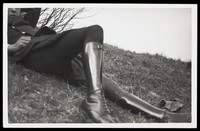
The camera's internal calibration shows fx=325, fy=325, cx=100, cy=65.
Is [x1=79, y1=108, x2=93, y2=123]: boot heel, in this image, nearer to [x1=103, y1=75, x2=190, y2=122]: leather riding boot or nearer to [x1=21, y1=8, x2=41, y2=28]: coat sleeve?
[x1=103, y1=75, x2=190, y2=122]: leather riding boot

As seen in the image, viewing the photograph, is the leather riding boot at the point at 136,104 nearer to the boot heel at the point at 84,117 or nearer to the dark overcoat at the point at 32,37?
the dark overcoat at the point at 32,37

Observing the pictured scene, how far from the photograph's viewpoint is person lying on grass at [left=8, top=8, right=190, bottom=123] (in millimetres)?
2076

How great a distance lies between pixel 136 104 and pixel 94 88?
0.38m

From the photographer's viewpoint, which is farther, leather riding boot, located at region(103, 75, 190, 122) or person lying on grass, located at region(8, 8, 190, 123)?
leather riding boot, located at region(103, 75, 190, 122)

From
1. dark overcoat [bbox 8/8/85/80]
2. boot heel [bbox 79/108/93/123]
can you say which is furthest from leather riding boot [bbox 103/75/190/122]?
boot heel [bbox 79/108/93/123]

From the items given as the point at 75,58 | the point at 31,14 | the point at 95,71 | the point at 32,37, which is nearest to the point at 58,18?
the point at 31,14

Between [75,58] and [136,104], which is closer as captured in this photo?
[136,104]

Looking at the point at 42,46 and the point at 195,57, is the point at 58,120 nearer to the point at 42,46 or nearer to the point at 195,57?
the point at 42,46

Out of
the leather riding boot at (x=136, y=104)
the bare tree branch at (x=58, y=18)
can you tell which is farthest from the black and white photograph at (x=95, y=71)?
the bare tree branch at (x=58, y=18)

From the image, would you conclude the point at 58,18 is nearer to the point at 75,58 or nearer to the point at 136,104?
the point at 75,58

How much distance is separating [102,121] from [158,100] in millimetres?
751

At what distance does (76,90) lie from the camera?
2387mm

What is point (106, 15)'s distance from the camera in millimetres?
2496

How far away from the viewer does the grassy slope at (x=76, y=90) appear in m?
2.15
